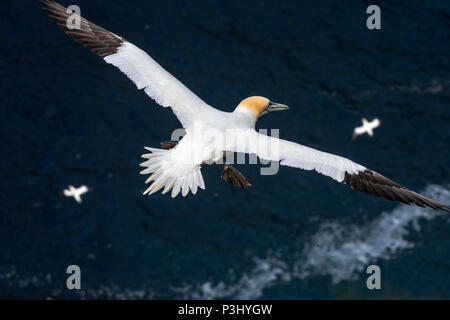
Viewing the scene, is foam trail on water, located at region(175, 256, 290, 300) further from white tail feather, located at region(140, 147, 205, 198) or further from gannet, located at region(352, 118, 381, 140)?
white tail feather, located at region(140, 147, 205, 198)

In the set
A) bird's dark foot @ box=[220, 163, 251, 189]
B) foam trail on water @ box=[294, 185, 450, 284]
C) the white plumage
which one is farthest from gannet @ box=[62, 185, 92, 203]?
bird's dark foot @ box=[220, 163, 251, 189]

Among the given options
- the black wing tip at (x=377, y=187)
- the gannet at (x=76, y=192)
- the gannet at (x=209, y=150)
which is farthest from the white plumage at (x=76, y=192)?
the black wing tip at (x=377, y=187)

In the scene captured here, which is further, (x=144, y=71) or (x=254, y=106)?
(x=254, y=106)

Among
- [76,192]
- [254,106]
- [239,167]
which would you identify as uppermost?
[239,167]

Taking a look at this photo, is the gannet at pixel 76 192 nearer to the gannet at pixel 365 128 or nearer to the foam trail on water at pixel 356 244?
the foam trail on water at pixel 356 244

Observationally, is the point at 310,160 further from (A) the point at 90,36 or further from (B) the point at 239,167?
(B) the point at 239,167

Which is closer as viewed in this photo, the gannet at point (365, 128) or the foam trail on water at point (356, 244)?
the foam trail on water at point (356, 244)

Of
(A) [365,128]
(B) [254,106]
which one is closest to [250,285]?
(A) [365,128]
